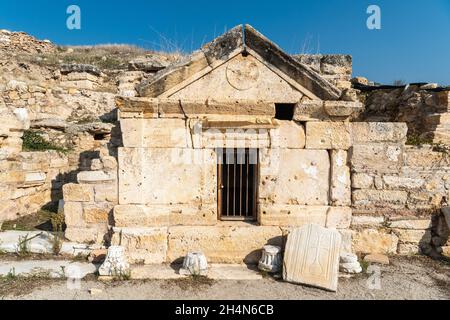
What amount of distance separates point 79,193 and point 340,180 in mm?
4080

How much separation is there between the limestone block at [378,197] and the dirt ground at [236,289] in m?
1.07

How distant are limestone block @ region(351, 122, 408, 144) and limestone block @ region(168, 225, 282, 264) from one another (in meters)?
2.00

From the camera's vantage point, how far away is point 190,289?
3.69 meters

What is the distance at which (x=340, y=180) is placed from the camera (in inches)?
179

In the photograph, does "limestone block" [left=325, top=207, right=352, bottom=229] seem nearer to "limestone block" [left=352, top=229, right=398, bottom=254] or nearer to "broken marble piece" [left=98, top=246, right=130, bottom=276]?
"limestone block" [left=352, top=229, right=398, bottom=254]

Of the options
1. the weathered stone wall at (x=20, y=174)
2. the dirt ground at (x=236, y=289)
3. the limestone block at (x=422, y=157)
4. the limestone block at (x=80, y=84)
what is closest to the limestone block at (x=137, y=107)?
the dirt ground at (x=236, y=289)

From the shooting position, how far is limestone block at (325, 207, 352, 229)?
451cm

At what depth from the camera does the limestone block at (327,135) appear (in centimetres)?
451

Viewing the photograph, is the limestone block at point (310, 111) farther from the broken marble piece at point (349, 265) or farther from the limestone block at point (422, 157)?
the broken marble piece at point (349, 265)

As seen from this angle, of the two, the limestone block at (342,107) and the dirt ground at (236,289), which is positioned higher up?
the limestone block at (342,107)

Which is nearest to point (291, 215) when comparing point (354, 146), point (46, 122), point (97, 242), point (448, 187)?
point (354, 146)

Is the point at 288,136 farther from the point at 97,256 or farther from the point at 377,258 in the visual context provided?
the point at 97,256
